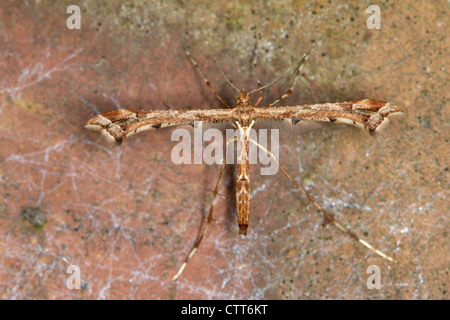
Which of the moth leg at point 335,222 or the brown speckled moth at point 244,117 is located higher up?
the brown speckled moth at point 244,117

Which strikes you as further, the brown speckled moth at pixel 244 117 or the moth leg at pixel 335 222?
the moth leg at pixel 335 222

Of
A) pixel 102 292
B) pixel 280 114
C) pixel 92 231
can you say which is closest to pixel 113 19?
pixel 280 114

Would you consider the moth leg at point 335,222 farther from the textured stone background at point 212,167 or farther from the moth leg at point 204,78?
the moth leg at point 204,78

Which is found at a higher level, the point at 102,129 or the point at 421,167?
the point at 102,129

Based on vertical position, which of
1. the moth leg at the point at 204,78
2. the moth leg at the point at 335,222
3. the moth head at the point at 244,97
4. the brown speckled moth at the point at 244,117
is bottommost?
the moth leg at the point at 335,222

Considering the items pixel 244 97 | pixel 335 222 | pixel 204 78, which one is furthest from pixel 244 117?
pixel 335 222

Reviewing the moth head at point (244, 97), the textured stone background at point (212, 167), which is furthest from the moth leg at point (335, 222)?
the moth head at point (244, 97)

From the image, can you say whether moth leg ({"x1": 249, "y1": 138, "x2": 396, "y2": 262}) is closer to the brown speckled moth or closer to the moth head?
the brown speckled moth

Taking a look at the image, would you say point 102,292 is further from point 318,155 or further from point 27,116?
point 318,155

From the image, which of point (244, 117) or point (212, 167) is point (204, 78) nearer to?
point (244, 117)
